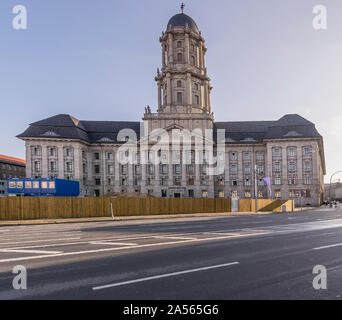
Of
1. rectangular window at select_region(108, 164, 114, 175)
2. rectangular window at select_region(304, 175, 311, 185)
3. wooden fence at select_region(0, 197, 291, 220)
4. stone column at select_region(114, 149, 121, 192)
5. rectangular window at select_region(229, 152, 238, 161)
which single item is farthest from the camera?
rectangular window at select_region(229, 152, 238, 161)

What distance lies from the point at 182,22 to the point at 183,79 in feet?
50.2

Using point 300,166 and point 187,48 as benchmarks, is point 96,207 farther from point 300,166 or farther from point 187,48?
point 187,48

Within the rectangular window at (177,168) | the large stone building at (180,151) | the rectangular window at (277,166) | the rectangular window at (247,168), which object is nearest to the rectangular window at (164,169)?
the large stone building at (180,151)

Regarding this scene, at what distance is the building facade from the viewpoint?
8850cm

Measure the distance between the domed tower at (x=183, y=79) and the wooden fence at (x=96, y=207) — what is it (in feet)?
101

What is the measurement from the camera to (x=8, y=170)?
94.2 metres

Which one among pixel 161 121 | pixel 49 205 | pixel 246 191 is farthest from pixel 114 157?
pixel 49 205

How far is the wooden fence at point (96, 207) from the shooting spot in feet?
90.2

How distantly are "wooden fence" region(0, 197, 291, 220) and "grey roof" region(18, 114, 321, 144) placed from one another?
33636 millimetres

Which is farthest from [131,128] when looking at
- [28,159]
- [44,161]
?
[28,159]

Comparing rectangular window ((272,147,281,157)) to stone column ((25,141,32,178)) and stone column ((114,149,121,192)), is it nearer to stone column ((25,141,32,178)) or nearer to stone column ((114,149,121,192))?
stone column ((114,149,121,192))

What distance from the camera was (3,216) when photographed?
26.9 m

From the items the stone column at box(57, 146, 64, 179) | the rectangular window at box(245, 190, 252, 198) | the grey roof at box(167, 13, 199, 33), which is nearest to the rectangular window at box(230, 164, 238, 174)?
the rectangular window at box(245, 190, 252, 198)
